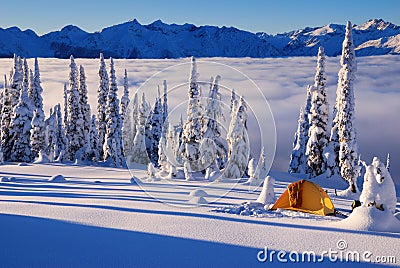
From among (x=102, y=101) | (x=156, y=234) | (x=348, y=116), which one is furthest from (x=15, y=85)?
(x=156, y=234)

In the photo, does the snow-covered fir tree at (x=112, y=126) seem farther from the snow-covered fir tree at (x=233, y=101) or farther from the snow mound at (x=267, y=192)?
the snow-covered fir tree at (x=233, y=101)

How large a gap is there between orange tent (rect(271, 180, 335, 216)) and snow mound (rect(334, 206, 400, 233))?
329 centimetres

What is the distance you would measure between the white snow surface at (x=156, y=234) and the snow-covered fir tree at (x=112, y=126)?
33169 millimetres

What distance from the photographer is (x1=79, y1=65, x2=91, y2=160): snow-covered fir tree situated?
55.7 m

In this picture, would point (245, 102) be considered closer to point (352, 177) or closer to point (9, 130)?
point (352, 177)

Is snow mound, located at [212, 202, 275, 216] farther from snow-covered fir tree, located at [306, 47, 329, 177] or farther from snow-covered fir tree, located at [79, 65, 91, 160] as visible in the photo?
snow-covered fir tree, located at [79, 65, 91, 160]

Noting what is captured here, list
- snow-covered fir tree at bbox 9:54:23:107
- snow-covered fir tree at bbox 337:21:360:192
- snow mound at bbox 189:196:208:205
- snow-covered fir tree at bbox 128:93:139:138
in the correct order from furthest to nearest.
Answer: snow-covered fir tree at bbox 9:54:23:107, snow-covered fir tree at bbox 337:21:360:192, snow mound at bbox 189:196:208:205, snow-covered fir tree at bbox 128:93:139:138

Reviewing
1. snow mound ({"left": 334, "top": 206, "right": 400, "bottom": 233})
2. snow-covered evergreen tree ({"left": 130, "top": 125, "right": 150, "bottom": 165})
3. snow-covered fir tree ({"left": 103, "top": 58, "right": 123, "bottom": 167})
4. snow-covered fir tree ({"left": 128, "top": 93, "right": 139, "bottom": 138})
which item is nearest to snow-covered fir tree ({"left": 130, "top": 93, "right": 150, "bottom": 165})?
snow-covered evergreen tree ({"left": 130, "top": 125, "right": 150, "bottom": 165})

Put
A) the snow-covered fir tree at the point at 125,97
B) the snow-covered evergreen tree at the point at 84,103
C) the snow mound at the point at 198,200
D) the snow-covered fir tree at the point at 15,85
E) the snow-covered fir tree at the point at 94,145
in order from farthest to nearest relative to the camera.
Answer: the snow-covered evergreen tree at the point at 84,103 → the snow-covered fir tree at the point at 125,97 → the snow-covered fir tree at the point at 15,85 → the snow-covered fir tree at the point at 94,145 → the snow mound at the point at 198,200

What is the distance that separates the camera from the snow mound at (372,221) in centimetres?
1262

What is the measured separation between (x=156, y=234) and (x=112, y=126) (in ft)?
131

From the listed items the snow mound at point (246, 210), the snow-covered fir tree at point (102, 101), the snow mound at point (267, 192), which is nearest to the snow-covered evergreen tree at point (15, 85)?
the snow-covered fir tree at point (102, 101)

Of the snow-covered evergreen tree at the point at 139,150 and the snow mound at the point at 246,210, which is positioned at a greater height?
the snow-covered evergreen tree at the point at 139,150

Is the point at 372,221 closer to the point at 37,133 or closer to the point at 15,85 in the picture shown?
the point at 37,133
